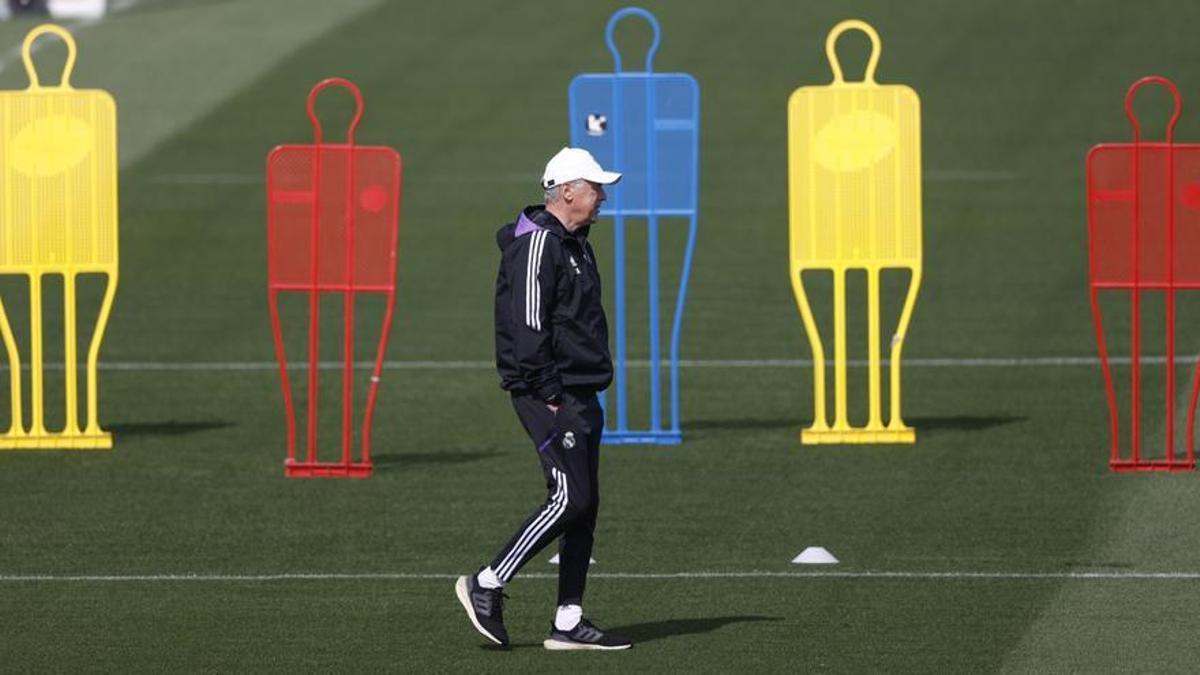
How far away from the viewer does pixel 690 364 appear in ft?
73.7

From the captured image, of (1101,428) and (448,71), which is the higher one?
(448,71)

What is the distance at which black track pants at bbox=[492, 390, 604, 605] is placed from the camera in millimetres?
12328

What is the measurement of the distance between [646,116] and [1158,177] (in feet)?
11.3

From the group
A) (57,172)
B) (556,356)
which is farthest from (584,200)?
(57,172)

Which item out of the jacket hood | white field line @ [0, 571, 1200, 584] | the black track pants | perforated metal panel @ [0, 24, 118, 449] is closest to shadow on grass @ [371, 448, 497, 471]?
perforated metal panel @ [0, 24, 118, 449]

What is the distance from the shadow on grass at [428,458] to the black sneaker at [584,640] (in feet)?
18.0

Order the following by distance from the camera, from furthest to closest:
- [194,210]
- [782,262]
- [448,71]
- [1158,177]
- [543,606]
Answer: [448,71] → [194,210] → [782,262] → [1158,177] → [543,606]

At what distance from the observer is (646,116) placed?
61.9ft

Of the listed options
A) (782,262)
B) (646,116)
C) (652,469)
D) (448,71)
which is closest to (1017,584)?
(652,469)

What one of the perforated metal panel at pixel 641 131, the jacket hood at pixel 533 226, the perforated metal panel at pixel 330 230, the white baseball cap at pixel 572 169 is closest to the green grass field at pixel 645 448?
the perforated metal panel at pixel 330 230

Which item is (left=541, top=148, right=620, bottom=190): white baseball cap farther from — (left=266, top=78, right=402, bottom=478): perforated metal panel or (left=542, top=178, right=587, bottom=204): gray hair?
(left=266, top=78, right=402, bottom=478): perforated metal panel

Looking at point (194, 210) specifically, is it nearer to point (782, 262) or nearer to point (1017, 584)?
point (782, 262)

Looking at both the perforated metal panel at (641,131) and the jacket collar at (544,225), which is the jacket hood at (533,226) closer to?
the jacket collar at (544,225)

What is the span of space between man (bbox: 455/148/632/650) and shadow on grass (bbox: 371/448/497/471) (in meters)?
5.53
